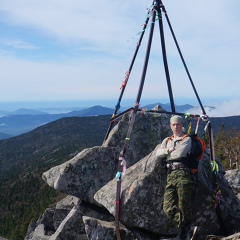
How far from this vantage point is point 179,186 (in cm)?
1064

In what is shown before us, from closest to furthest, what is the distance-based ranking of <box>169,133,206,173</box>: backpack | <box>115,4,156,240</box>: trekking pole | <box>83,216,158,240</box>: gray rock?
<box>169,133,206,173</box>: backpack, <box>115,4,156,240</box>: trekking pole, <box>83,216,158,240</box>: gray rock

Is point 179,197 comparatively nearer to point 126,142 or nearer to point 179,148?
point 179,148

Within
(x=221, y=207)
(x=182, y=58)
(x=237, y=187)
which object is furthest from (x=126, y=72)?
(x=237, y=187)

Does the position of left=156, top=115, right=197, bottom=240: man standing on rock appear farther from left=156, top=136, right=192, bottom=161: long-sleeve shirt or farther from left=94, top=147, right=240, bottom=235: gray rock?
left=94, top=147, right=240, bottom=235: gray rock

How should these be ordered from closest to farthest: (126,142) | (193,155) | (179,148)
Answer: (179,148), (193,155), (126,142)

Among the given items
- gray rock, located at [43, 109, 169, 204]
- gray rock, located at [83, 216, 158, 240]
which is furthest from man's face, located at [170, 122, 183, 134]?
gray rock, located at [43, 109, 169, 204]

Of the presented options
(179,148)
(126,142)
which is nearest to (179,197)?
(179,148)

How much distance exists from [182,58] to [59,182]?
8310mm

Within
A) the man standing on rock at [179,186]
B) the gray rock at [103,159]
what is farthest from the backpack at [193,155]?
the gray rock at [103,159]

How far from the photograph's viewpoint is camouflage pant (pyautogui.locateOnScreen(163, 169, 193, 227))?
416 inches

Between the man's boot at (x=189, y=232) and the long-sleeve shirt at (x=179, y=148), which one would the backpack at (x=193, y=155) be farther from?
the man's boot at (x=189, y=232)

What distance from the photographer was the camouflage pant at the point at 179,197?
416 inches

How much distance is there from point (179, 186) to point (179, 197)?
1.25ft

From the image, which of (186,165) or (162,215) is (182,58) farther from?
(162,215)
